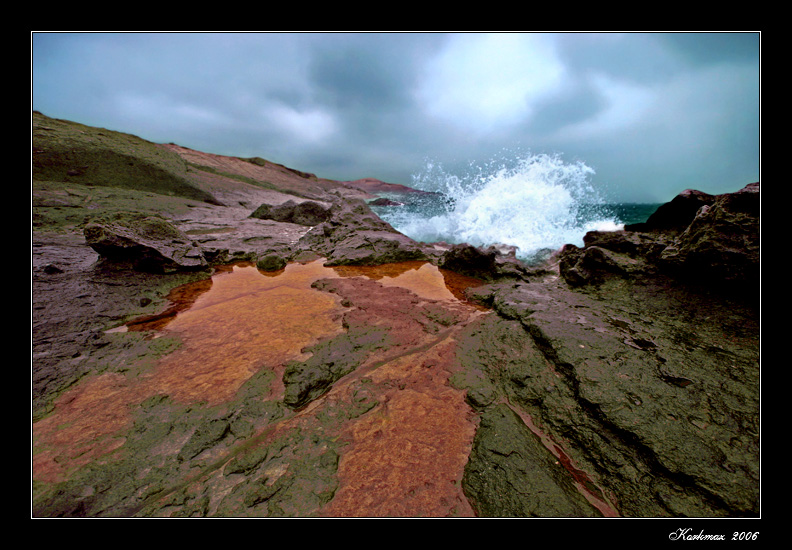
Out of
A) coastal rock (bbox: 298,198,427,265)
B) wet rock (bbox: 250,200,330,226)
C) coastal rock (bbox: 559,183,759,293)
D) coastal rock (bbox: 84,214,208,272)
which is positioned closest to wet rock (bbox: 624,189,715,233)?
coastal rock (bbox: 559,183,759,293)

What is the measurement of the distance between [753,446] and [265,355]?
3.28 meters

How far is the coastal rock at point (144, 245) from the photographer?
4.13 metres

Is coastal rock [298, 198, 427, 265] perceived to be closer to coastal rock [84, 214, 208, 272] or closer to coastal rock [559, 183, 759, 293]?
coastal rock [84, 214, 208, 272]

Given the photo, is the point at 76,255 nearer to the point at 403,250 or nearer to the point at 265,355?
the point at 265,355

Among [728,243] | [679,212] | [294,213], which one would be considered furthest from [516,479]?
[294,213]

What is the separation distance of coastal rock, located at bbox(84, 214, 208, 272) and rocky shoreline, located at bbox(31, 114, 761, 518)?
4 centimetres

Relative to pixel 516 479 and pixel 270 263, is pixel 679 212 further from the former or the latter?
pixel 270 263

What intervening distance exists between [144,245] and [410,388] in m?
4.69

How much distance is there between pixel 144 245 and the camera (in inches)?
169

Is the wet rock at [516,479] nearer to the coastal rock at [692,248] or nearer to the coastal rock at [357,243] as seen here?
the coastal rock at [692,248]

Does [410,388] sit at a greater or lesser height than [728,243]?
lesser

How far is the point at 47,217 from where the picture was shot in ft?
21.4

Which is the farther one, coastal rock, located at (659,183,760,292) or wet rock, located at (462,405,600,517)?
coastal rock, located at (659,183,760,292)

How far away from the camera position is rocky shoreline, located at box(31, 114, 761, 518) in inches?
54.9
